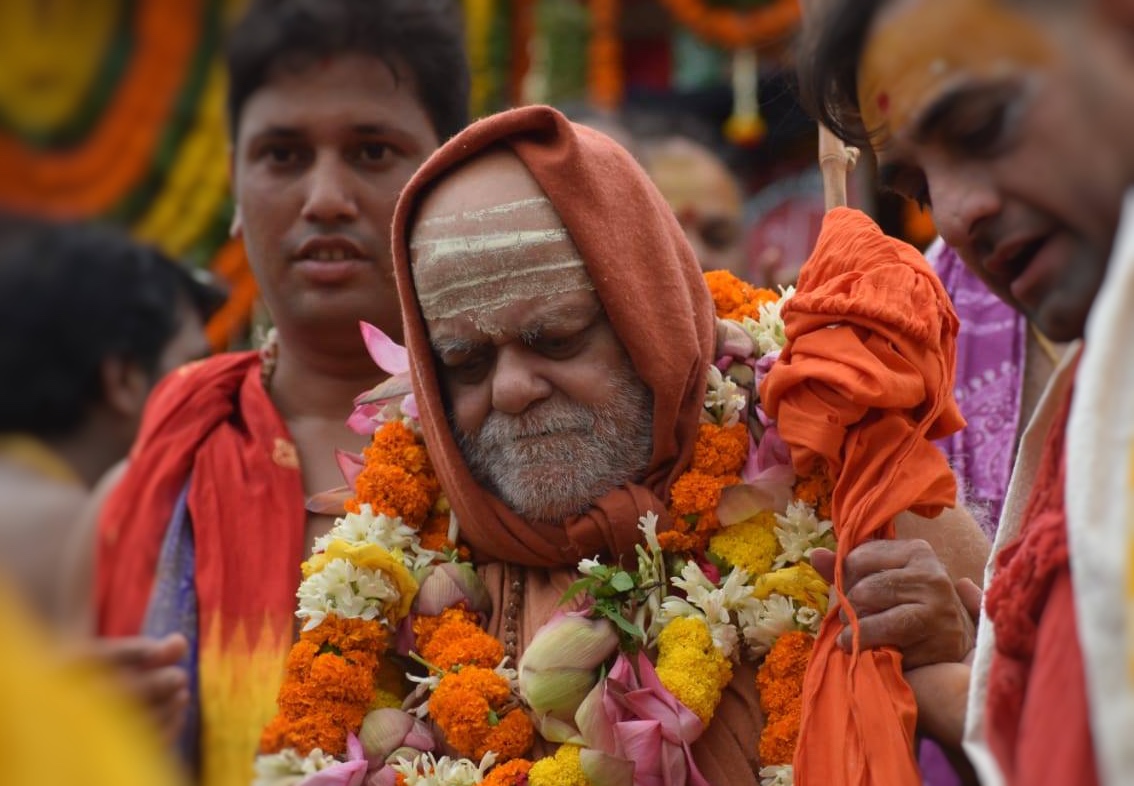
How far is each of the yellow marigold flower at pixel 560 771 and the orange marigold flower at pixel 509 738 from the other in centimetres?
6

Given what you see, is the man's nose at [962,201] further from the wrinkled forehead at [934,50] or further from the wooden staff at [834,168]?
the wooden staff at [834,168]

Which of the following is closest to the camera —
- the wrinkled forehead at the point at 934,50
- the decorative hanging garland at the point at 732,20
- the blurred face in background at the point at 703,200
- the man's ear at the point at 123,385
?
the man's ear at the point at 123,385

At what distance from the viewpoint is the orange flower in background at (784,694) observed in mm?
2910

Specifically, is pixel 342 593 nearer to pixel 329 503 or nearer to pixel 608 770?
pixel 329 503

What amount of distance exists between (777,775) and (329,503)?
1.25 m

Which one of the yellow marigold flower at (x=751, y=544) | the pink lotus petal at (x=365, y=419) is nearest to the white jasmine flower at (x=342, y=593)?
the pink lotus petal at (x=365, y=419)

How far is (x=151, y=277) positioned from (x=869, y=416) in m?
1.49

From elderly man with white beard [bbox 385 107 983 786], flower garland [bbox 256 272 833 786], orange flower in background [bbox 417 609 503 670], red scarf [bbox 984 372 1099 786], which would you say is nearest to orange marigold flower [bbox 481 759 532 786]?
flower garland [bbox 256 272 833 786]

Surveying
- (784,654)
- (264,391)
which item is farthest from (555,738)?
(264,391)

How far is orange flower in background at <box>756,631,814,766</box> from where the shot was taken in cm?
291

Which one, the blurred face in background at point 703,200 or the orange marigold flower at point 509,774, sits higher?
the blurred face in background at point 703,200

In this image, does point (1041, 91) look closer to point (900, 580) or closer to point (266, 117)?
point (900, 580)

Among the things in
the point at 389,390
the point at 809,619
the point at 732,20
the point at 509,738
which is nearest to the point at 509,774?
the point at 509,738

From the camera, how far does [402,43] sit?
12.7 feet
